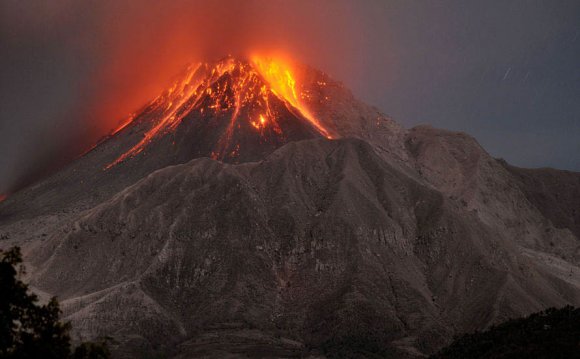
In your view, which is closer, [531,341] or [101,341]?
[101,341]

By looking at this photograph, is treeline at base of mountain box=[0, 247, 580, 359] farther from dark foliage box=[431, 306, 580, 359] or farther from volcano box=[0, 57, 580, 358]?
volcano box=[0, 57, 580, 358]

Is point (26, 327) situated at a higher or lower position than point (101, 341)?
higher

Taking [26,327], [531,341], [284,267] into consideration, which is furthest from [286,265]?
[26,327]

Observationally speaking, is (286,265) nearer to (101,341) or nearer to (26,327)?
(101,341)

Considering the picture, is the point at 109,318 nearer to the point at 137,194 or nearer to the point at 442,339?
the point at 137,194

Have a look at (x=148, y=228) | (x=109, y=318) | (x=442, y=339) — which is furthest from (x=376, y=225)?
(x=109, y=318)

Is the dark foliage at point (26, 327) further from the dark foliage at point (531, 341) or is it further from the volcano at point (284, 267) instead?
the volcano at point (284, 267)

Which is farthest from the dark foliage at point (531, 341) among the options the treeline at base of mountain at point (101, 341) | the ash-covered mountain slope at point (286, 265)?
the ash-covered mountain slope at point (286, 265)

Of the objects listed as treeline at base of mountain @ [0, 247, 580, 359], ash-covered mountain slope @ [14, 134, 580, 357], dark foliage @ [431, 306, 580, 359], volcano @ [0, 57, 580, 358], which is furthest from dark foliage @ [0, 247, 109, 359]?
ash-covered mountain slope @ [14, 134, 580, 357]
